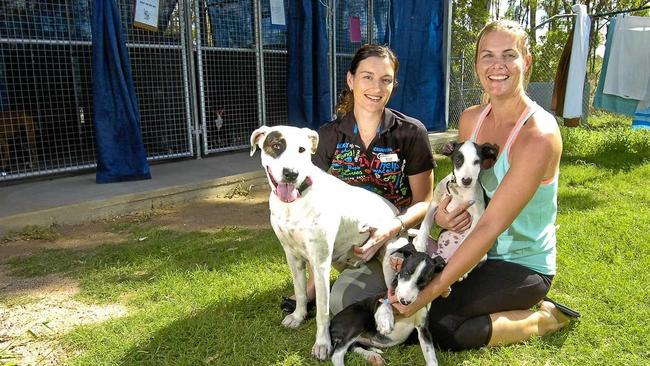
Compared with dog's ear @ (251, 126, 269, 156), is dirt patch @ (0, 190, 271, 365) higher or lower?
lower

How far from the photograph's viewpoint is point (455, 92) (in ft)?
33.1

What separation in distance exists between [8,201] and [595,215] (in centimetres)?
564

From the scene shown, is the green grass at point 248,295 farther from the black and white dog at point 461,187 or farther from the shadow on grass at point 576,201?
the black and white dog at point 461,187

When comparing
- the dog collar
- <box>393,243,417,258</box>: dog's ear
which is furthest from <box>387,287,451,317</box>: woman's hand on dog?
the dog collar

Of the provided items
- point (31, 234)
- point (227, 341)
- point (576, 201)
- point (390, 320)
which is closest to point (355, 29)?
point (576, 201)

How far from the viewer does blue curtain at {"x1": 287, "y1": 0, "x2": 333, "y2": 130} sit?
736 cm

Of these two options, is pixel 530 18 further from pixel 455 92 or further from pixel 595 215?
pixel 595 215

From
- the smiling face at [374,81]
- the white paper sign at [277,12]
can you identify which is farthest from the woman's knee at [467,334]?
the white paper sign at [277,12]

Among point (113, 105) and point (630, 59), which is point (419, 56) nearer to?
point (630, 59)

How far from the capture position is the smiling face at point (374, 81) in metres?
2.77

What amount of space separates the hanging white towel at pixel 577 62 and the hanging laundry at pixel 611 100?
0.43 m

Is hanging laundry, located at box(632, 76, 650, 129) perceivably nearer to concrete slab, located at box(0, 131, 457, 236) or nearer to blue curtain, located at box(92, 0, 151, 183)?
concrete slab, located at box(0, 131, 457, 236)

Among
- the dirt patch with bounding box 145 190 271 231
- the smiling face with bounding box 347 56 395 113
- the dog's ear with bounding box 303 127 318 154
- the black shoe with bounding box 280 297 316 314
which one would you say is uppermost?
the smiling face with bounding box 347 56 395 113

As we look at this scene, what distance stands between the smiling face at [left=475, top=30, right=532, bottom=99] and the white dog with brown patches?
2.81ft
